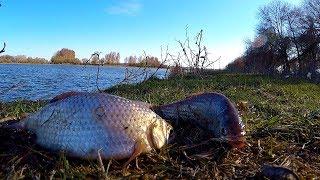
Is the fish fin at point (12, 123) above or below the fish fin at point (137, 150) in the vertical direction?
above

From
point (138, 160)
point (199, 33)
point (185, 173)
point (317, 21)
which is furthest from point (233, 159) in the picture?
point (317, 21)

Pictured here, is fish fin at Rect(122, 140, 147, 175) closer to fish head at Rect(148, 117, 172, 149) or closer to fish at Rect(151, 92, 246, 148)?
fish head at Rect(148, 117, 172, 149)

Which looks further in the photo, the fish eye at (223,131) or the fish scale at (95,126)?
the fish eye at (223,131)

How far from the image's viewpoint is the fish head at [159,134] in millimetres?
3398

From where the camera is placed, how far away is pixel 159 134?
11.5 feet

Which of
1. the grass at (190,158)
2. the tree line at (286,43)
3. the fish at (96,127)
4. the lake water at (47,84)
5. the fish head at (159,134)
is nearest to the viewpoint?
the grass at (190,158)

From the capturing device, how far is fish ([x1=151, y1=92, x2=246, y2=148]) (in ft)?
11.4

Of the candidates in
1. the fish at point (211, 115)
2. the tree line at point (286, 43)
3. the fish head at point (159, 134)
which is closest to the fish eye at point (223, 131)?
the fish at point (211, 115)

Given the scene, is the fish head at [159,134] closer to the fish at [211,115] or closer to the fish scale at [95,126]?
the fish scale at [95,126]

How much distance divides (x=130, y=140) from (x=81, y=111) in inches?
16.9

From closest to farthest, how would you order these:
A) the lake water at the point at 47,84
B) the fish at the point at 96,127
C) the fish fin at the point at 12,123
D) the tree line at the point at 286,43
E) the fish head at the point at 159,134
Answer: the fish at the point at 96,127, the fish head at the point at 159,134, the fish fin at the point at 12,123, the lake water at the point at 47,84, the tree line at the point at 286,43

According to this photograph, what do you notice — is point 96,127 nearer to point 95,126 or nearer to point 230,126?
point 95,126

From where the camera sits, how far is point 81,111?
10.7 ft

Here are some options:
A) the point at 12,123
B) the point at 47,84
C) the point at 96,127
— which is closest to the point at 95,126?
the point at 96,127
